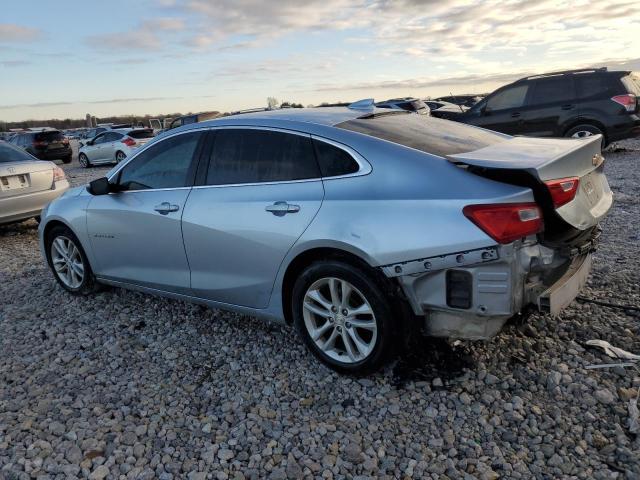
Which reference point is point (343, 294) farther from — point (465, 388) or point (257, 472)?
point (257, 472)

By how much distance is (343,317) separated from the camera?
10.7 ft

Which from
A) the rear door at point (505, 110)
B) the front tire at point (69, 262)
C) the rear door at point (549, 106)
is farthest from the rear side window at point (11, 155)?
the rear door at point (549, 106)

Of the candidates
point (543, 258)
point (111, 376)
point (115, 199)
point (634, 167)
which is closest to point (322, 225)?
point (543, 258)

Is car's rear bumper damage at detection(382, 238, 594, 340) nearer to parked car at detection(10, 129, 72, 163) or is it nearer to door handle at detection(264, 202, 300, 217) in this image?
door handle at detection(264, 202, 300, 217)

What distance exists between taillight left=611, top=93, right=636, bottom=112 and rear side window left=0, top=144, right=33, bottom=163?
1087 centimetres

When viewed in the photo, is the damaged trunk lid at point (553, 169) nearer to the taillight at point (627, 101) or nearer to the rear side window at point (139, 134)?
the taillight at point (627, 101)

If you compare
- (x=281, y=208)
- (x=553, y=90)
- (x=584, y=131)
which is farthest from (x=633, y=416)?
(x=553, y=90)

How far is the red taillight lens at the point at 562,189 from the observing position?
2824mm

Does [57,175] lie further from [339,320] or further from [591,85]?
[591,85]

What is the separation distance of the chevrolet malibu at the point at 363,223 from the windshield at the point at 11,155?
4681mm

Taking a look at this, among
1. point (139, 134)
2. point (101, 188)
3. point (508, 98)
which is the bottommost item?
point (101, 188)

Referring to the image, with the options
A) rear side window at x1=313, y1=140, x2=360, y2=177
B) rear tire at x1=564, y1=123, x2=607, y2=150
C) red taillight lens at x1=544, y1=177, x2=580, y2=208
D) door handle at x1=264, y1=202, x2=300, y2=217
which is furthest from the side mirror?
rear tire at x1=564, y1=123, x2=607, y2=150

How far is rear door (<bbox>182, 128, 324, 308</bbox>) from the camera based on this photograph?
332 cm

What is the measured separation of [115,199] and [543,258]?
10.8 feet
